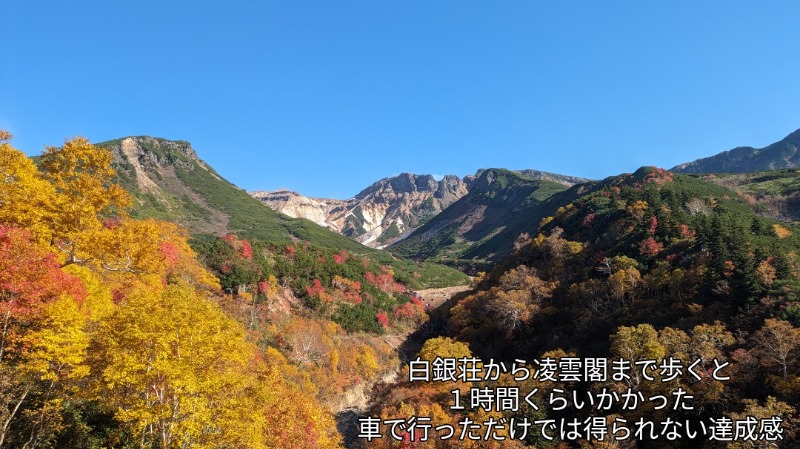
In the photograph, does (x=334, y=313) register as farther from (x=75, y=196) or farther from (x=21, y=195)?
(x=21, y=195)

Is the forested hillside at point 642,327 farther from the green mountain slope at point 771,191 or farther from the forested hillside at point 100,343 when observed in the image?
the forested hillside at point 100,343

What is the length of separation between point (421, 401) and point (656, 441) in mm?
19943

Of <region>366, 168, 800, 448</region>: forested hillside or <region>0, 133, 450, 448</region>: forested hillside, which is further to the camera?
<region>366, 168, 800, 448</region>: forested hillside

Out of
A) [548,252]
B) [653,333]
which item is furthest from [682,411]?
[548,252]

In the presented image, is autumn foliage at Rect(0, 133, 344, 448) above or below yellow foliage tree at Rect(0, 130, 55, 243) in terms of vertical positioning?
below

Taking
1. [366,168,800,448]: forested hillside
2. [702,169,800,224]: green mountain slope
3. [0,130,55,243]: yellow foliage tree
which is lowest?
[366,168,800,448]: forested hillside

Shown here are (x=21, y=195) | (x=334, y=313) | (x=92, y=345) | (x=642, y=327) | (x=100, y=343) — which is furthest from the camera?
(x=334, y=313)

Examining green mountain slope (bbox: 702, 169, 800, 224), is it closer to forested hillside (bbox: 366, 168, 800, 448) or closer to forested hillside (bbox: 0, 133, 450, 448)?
forested hillside (bbox: 366, 168, 800, 448)

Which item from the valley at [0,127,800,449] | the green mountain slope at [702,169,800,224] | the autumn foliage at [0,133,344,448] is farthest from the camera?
the green mountain slope at [702,169,800,224]

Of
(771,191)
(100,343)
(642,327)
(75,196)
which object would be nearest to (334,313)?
(642,327)

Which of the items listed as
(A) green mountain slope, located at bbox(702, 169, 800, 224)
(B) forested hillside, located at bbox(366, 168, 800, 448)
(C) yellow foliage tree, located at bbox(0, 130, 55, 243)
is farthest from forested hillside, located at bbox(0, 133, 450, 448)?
(A) green mountain slope, located at bbox(702, 169, 800, 224)

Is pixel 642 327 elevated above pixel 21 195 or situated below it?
below

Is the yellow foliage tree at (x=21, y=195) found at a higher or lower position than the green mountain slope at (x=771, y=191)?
lower

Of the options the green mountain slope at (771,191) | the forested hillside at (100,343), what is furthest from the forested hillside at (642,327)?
the forested hillside at (100,343)
